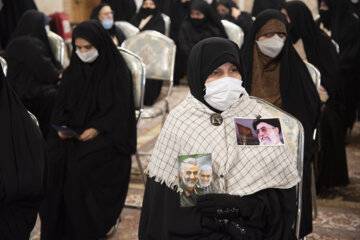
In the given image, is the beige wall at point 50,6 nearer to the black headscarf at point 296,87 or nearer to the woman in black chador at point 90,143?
the woman in black chador at point 90,143

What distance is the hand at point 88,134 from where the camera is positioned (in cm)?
355

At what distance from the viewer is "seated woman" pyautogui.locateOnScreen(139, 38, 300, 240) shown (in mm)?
2146

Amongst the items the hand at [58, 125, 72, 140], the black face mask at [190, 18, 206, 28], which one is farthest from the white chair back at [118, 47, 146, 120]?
the black face mask at [190, 18, 206, 28]

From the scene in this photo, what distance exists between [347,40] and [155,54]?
1.98m

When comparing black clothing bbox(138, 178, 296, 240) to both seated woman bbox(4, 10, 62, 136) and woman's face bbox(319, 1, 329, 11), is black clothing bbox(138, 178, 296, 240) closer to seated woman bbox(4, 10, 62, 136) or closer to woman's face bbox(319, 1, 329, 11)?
seated woman bbox(4, 10, 62, 136)

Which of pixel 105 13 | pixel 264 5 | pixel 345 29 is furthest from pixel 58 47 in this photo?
pixel 264 5

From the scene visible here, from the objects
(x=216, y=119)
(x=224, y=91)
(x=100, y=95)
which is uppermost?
(x=224, y=91)

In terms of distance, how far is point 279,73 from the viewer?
334 centimetres

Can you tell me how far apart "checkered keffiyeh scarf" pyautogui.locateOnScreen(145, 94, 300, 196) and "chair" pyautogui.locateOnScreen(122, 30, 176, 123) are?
2.42 m

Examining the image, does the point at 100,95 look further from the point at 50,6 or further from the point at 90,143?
the point at 50,6

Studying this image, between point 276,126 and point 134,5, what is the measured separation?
465cm

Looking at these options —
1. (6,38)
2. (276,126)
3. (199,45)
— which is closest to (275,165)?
(276,126)

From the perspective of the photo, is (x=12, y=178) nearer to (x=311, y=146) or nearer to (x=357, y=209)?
(x=311, y=146)

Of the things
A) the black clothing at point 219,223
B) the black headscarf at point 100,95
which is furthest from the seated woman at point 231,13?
the black clothing at point 219,223
